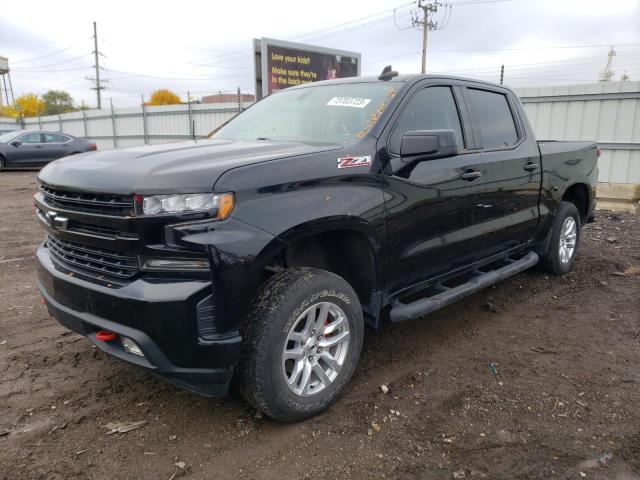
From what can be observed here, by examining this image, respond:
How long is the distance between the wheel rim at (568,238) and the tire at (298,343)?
3.33 metres

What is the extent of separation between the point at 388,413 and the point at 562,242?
3.42 meters

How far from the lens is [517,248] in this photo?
4.59 meters

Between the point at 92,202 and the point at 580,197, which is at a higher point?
the point at 92,202

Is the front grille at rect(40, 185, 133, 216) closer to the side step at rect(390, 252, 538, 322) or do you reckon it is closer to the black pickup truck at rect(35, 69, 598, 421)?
the black pickup truck at rect(35, 69, 598, 421)

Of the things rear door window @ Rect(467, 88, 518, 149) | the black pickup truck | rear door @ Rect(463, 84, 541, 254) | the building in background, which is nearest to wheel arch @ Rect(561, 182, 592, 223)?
rear door @ Rect(463, 84, 541, 254)

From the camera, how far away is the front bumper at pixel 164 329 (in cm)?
229

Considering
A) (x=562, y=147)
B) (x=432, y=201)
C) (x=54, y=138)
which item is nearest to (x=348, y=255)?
(x=432, y=201)

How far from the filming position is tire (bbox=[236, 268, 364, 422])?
2.49m

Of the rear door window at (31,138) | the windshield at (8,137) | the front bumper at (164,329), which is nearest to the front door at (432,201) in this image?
the front bumper at (164,329)

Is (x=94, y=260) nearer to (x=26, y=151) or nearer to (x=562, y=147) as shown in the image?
(x=562, y=147)

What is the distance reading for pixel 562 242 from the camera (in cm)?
534

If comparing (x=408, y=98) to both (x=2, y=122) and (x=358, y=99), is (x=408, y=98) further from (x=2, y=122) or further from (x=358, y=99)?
(x=2, y=122)

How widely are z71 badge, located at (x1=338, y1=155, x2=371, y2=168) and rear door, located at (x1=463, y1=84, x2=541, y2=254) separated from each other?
1.29 m

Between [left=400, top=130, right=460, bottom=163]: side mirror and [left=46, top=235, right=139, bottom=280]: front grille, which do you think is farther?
[left=400, top=130, right=460, bottom=163]: side mirror
